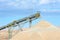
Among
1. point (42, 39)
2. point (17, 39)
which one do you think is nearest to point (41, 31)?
point (42, 39)

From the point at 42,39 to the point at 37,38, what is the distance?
39.7 inches

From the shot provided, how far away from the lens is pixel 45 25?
44375 mm

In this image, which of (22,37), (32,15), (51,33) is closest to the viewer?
(51,33)

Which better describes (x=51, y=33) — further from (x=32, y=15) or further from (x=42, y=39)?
(x=32, y=15)

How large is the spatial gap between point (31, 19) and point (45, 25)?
3927 millimetres

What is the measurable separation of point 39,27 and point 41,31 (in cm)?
292

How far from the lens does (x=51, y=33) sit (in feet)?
130

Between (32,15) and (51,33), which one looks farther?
(32,15)

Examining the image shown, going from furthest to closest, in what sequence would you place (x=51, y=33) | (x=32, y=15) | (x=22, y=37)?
(x=32, y=15)
(x=22, y=37)
(x=51, y=33)

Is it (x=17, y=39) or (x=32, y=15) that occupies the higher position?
(x=32, y=15)

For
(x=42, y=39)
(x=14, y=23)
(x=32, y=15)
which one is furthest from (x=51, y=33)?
(x=14, y=23)

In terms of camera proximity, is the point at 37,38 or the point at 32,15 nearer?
the point at 37,38

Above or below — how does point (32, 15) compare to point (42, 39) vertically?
above

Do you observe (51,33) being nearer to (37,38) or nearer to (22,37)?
(37,38)
